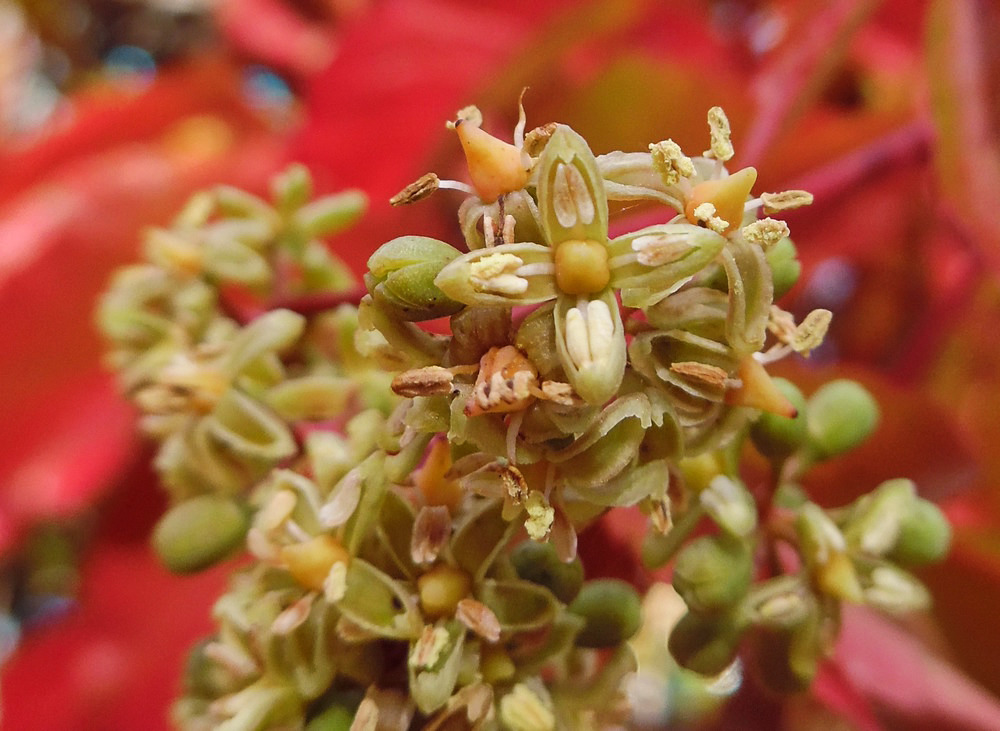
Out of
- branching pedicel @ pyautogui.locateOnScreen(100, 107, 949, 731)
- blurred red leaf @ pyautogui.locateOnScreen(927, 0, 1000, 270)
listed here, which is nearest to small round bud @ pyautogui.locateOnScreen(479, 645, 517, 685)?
branching pedicel @ pyautogui.locateOnScreen(100, 107, 949, 731)

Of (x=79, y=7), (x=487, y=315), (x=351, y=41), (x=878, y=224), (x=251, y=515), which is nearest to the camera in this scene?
(x=487, y=315)

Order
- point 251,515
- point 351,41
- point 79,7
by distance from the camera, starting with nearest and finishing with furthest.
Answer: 1. point 251,515
2. point 351,41
3. point 79,7

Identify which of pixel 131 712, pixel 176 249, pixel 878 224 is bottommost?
pixel 131 712

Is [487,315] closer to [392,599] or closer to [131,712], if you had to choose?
[392,599]

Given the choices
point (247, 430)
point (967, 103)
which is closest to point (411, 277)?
point (247, 430)

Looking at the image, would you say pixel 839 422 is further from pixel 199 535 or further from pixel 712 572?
pixel 199 535

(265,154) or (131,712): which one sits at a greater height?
(265,154)

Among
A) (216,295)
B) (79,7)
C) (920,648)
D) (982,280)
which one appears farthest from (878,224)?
(79,7)
